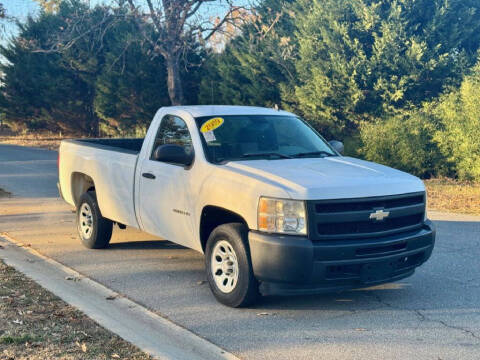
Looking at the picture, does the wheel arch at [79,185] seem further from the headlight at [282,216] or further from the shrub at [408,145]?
the shrub at [408,145]

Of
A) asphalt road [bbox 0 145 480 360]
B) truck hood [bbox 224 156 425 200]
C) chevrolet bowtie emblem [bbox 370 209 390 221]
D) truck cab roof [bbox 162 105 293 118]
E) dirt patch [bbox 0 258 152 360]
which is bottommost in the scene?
asphalt road [bbox 0 145 480 360]

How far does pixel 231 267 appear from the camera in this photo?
566 cm

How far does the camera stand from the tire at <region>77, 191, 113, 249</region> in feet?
26.2

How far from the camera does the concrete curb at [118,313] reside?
4566mm

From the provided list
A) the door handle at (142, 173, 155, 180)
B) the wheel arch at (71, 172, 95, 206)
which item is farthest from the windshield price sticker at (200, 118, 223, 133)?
the wheel arch at (71, 172, 95, 206)

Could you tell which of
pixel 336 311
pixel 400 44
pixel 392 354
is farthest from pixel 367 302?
pixel 400 44

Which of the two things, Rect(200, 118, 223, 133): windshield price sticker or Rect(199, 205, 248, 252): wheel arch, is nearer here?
Rect(199, 205, 248, 252): wheel arch

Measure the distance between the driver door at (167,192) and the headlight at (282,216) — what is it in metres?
1.16

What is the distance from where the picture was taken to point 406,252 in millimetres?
5535

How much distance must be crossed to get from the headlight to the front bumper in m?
0.06

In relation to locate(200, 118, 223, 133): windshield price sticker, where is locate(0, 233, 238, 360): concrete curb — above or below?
below

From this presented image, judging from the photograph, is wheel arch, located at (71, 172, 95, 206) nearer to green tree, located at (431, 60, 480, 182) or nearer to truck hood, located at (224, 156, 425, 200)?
truck hood, located at (224, 156, 425, 200)

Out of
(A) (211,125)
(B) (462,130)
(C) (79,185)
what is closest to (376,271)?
(A) (211,125)

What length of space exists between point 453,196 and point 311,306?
350 inches
